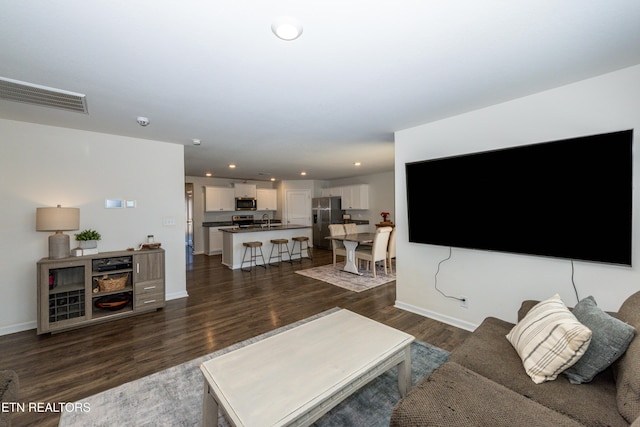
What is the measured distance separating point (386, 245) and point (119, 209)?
184 inches

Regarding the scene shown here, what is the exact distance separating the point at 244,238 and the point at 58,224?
142 inches

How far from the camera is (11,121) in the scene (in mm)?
3047

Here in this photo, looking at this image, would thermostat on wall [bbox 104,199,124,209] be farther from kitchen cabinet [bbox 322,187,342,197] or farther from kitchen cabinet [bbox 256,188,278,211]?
kitchen cabinet [bbox 322,187,342,197]

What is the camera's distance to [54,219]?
299cm

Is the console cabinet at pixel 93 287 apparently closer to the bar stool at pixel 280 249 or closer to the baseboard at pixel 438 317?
the bar stool at pixel 280 249

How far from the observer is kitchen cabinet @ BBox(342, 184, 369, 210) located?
819cm

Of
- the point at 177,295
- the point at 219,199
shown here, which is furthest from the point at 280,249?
the point at 177,295

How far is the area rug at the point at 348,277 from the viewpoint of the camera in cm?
470

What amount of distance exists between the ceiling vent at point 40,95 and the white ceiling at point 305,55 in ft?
0.37

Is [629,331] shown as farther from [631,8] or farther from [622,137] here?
[631,8]

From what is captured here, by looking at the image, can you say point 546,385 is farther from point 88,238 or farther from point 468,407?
point 88,238

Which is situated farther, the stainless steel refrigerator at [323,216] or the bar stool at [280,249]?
the stainless steel refrigerator at [323,216]

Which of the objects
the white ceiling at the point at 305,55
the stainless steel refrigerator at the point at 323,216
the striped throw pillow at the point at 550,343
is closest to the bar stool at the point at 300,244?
the stainless steel refrigerator at the point at 323,216

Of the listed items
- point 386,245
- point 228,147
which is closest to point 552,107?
point 386,245
